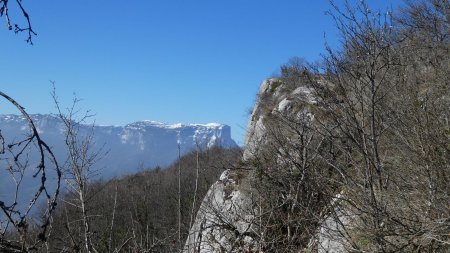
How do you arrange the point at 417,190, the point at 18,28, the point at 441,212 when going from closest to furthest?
the point at 18,28 < the point at 441,212 < the point at 417,190

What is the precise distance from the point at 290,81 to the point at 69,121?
18057mm

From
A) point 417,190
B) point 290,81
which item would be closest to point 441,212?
point 417,190

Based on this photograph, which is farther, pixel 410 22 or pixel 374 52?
pixel 410 22

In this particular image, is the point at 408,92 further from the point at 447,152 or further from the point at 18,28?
the point at 18,28

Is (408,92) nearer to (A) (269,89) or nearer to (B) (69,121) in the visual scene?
(B) (69,121)

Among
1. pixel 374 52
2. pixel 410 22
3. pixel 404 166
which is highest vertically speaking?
pixel 410 22

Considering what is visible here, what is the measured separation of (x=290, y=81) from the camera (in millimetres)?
24359

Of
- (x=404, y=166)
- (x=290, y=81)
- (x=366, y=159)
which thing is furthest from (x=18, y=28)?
(x=290, y=81)

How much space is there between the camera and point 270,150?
11.2 m

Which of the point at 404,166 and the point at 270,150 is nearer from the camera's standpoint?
the point at 404,166

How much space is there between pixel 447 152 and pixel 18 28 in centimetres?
475

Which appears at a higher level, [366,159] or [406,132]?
[406,132]

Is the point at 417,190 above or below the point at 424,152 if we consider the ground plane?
below

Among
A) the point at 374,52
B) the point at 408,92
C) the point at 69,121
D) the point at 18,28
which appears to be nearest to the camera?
the point at 18,28
